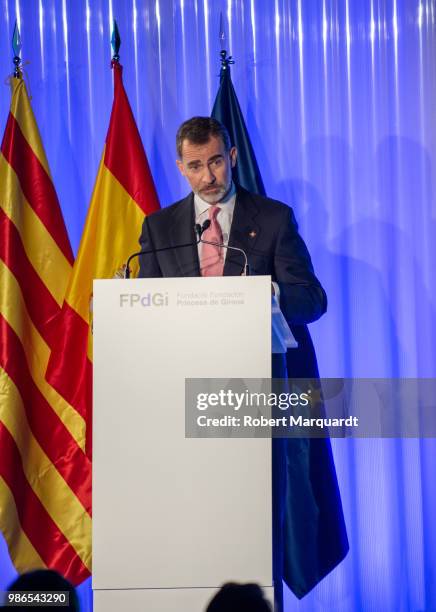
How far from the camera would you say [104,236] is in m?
4.17

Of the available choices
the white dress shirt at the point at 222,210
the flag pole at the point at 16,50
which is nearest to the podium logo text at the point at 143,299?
the white dress shirt at the point at 222,210

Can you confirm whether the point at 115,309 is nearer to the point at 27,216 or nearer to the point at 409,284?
the point at 27,216

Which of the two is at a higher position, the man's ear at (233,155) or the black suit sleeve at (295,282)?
the man's ear at (233,155)

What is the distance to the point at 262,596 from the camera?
7.87 ft

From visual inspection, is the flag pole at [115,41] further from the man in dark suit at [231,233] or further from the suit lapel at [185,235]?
the suit lapel at [185,235]

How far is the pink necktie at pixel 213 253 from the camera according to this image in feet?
12.5

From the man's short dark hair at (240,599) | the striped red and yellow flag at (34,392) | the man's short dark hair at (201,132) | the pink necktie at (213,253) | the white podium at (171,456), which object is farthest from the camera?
the striped red and yellow flag at (34,392)

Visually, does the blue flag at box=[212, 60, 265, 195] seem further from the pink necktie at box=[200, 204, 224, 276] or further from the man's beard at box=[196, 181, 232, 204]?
the pink necktie at box=[200, 204, 224, 276]

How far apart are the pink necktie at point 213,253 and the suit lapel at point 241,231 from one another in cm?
7

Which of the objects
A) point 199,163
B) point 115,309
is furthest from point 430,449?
point 115,309

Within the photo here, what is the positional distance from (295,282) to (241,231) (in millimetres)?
383

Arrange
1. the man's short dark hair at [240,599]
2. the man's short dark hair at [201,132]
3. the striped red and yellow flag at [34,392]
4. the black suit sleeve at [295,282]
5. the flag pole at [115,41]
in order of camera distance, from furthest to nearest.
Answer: the flag pole at [115,41] < the striped red and yellow flag at [34,392] < the man's short dark hair at [201,132] < the black suit sleeve at [295,282] < the man's short dark hair at [240,599]

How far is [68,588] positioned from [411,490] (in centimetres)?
186

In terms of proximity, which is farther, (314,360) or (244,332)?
(314,360)
